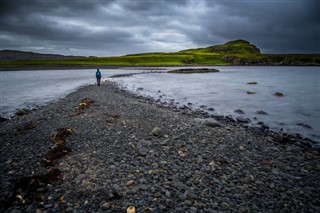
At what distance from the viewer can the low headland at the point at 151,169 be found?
6.31 metres

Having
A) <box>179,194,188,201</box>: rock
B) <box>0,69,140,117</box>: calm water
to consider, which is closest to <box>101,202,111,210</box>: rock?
<box>179,194,188,201</box>: rock

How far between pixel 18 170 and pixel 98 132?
4007 mm

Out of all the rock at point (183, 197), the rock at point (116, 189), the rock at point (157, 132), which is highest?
the rock at point (157, 132)

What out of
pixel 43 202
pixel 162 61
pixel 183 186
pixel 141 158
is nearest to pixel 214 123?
pixel 141 158

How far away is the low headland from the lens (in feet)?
20.7

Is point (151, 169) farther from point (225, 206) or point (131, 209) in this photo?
point (225, 206)

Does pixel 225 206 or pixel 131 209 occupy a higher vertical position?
pixel 131 209

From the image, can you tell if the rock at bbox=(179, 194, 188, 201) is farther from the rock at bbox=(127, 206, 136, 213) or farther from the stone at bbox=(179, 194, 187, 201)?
the rock at bbox=(127, 206, 136, 213)

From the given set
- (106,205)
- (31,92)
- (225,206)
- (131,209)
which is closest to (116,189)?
(106,205)

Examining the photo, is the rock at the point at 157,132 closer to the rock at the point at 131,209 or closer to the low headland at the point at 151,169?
the low headland at the point at 151,169

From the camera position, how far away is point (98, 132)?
11.4 metres

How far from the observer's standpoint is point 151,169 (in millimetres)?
7871

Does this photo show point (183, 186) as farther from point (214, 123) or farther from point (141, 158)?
point (214, 123)

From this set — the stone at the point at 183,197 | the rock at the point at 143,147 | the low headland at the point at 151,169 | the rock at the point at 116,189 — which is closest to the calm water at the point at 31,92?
the low headland at the point at 151,169
